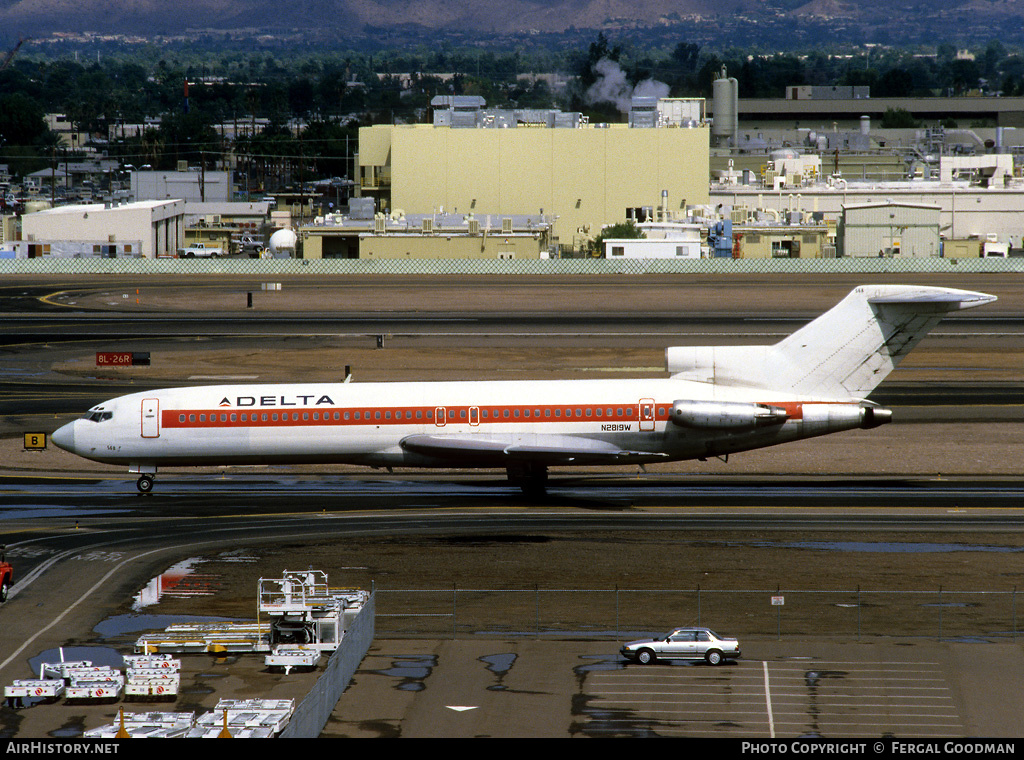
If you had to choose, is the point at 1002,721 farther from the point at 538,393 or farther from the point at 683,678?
the point at 538,393

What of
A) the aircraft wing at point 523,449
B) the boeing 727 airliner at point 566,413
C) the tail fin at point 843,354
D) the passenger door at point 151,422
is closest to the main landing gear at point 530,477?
the boeing 727 airliner at point 566,413

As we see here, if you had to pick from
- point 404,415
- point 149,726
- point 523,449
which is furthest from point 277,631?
point 404,415

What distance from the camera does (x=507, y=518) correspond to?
40.0 m

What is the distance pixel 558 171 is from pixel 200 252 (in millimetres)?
42089

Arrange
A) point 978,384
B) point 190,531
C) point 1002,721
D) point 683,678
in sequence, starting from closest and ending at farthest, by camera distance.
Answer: point 1002,721, point 683,678, point 190,531, point 978,384

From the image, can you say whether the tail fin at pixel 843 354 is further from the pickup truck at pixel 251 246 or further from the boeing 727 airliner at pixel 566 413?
the pickup truck at pixel 251 246

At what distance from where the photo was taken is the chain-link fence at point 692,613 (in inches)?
1148

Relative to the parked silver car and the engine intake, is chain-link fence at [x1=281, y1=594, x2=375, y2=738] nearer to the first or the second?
the parked silver car

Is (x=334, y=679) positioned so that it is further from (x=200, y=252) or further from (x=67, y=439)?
(x=200, y=252)

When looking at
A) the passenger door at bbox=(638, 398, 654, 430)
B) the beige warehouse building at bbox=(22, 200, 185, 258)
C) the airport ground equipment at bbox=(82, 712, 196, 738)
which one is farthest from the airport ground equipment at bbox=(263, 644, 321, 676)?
the beige warehouse building at bbox=(22, 200, 185, 258)

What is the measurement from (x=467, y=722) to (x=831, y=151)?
161714 millimetres

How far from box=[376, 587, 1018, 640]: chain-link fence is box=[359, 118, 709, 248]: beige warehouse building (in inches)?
4372

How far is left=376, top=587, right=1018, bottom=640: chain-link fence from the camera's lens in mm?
29172
